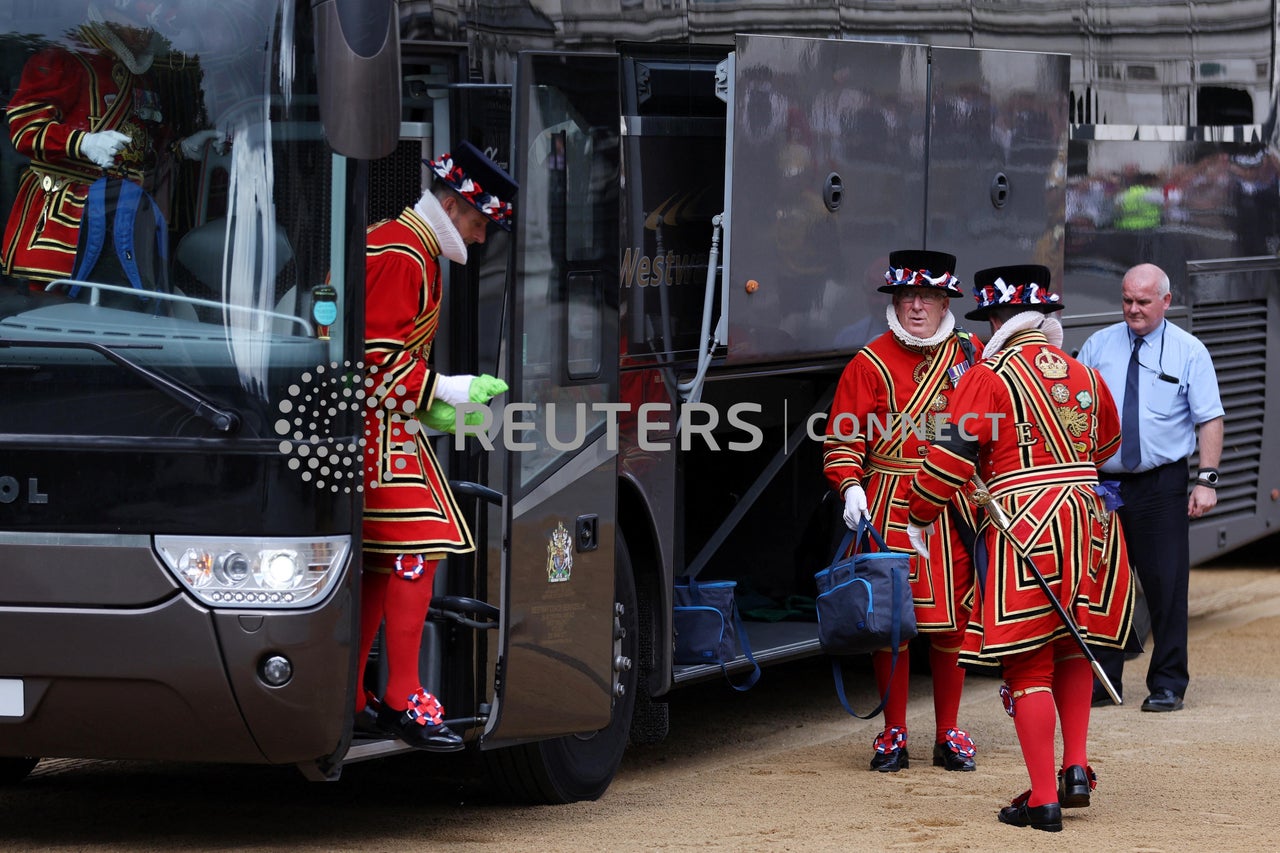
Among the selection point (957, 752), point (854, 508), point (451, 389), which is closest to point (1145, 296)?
point (854, 508)

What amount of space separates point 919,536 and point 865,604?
29 centimetres

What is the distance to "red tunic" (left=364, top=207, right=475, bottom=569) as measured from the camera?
6.00 meters

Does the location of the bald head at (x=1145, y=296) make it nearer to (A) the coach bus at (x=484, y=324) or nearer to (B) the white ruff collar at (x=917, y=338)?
(A) the coach bus at (x=484, y=324)

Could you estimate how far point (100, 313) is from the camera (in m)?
5.76

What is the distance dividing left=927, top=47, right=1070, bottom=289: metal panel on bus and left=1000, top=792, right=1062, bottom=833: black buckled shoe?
2.36 m

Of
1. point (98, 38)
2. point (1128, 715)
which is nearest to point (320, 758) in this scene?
point (98, 38)

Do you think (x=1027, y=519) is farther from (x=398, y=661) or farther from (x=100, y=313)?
(x=100, y=313)

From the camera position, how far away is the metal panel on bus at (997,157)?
27.5 feet

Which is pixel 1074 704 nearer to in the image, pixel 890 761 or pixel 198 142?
pixel 890 761

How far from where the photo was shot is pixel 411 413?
19.9 ft

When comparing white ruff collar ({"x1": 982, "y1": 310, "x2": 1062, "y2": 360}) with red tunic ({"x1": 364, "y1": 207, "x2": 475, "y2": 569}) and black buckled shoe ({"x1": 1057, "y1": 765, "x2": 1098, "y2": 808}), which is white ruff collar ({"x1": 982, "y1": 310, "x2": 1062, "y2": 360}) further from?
red tunic ({"x1": 364, "y1": 207, "x2": 475, "y2": 569})

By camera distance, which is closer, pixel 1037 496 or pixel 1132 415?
pixel 1037 496

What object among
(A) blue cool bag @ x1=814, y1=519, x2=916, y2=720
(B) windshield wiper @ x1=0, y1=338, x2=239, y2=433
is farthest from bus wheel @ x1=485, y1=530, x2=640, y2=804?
(B) windshield wiper @ x1=0, y1=338, x2=239, y2=433

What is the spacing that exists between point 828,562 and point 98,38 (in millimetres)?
4323
